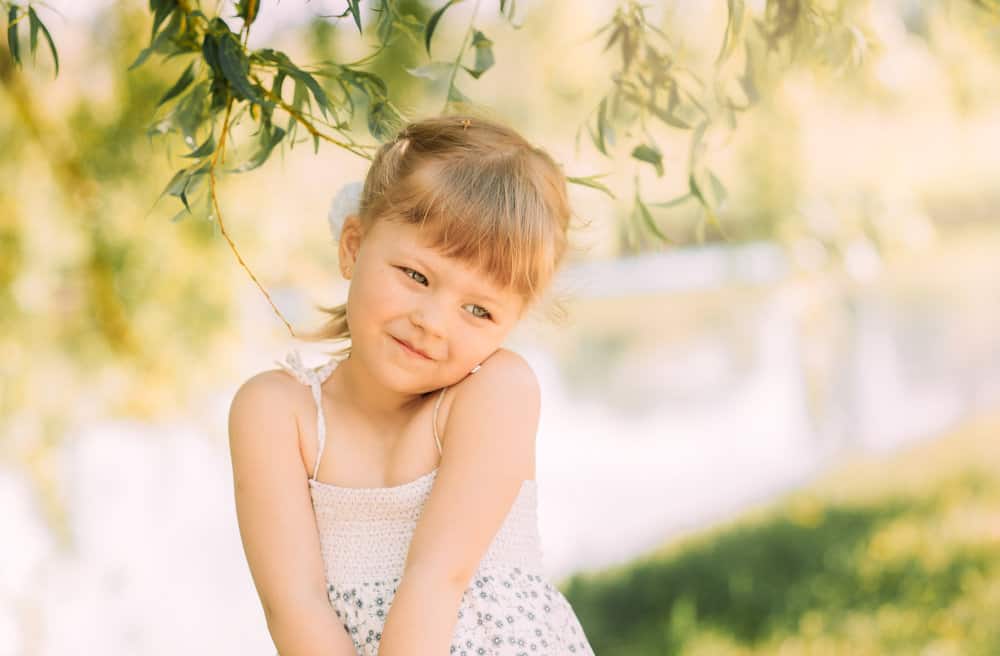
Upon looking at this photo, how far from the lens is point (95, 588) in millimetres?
4855

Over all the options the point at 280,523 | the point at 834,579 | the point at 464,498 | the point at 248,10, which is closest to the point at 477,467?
the point at 464,498

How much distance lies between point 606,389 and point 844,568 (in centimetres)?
313

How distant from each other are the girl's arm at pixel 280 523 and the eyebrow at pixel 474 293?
283 mm

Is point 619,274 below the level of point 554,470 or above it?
above

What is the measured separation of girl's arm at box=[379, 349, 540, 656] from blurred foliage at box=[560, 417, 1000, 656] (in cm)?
392

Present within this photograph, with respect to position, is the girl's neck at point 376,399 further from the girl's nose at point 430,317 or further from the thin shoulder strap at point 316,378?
the girl's nose at point 430,317

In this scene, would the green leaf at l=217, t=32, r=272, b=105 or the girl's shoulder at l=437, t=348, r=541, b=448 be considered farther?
the girl's shoulder at l=437, t=348, r=541, b=448

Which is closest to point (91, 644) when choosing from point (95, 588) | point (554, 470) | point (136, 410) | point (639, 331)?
point (95, 588)

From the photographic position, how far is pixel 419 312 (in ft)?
5.12

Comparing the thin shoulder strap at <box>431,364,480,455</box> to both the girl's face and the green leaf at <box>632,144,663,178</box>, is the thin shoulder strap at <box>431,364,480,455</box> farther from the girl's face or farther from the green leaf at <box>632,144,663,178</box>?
the green leaf at <box>632,144,663,178</box>

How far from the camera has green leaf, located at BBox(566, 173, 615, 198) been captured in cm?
162

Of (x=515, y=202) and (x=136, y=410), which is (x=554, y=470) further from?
(x=515, y=202)

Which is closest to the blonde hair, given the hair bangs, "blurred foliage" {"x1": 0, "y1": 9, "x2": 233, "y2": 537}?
the hair bangs

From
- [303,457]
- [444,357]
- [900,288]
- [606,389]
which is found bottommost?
[606,389]
